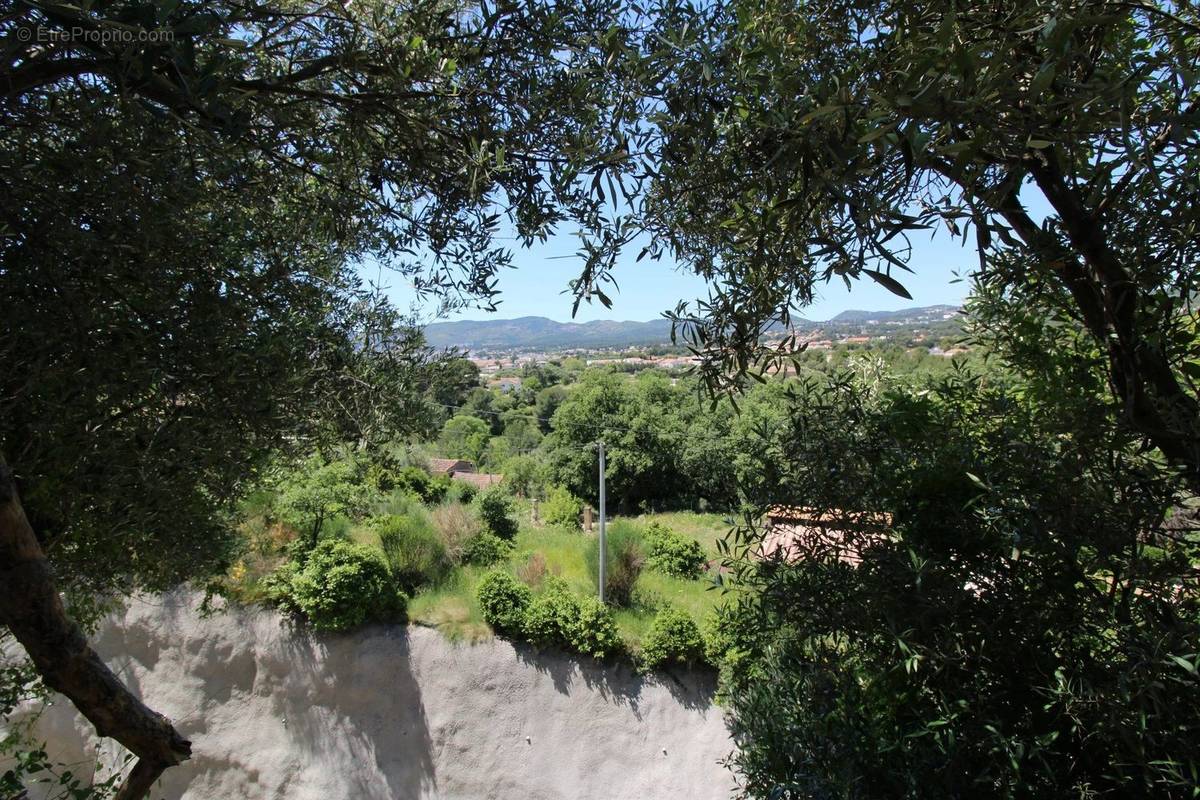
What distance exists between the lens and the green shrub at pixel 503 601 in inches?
308

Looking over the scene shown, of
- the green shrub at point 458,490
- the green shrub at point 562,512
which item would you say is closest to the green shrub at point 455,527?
the green shrub at point 458,490

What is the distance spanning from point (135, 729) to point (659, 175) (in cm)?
241

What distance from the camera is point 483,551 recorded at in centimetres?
976

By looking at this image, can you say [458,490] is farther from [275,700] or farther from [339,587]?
[275,700]

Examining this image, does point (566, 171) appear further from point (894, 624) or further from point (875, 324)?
point (875, 324)

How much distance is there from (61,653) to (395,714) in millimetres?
6721

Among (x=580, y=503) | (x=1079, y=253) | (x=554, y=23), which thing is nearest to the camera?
(x=1079, y=253)

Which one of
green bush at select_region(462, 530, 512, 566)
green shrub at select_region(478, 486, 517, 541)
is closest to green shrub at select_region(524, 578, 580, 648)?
green bush at select_region(462, 530, 512, 566)

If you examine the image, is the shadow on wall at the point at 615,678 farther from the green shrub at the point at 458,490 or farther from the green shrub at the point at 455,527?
the green shrub at the point at 458,490

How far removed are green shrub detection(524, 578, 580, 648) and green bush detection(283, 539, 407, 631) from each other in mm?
1811

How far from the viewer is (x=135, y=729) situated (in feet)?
6.63

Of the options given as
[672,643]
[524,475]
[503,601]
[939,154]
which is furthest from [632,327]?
[524,475]

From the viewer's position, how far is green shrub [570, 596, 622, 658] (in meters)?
7.61

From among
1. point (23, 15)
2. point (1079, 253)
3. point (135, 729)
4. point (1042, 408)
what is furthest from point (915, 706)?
point (23, 15)
